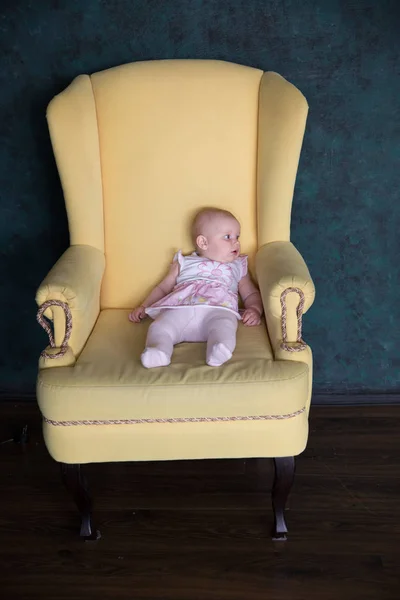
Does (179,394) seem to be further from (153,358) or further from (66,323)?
(66,323)

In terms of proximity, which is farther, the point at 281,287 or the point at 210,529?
the point at 210,529

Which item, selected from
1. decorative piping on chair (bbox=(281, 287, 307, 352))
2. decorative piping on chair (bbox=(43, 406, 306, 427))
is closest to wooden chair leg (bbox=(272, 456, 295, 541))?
decorative piping on chair (bbox=(43, 406, 306, 427))

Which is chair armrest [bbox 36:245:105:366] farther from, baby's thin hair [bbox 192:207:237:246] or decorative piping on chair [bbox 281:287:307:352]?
decorative piping on chair [bbox 281:287:307:352]

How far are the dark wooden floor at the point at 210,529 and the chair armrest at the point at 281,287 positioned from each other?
56 cm

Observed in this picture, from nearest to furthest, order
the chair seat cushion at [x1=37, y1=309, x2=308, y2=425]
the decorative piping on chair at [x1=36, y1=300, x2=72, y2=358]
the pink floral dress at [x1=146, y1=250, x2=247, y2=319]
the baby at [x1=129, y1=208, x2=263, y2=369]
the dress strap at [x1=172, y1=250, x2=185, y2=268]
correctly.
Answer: the chair seat cushion at [x1=37, y1=309, x2=308, y2=425]
the decorative piping on chair at [x1=36, y1=300, x2=72, y2=358]
the baby at [x1=129, y1=208, x2=263, y2=369]
the pink floral dress at [x1=146, y1=250, x2=247, y2=319]
the dress strap at [x1=172, y1=250, x2=185, y2=268]

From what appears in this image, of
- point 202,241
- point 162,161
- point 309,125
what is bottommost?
point 202,241

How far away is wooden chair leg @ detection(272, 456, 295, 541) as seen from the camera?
6.31 feet

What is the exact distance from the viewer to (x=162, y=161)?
7.60 feet

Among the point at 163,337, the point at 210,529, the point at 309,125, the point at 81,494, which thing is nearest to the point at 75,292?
the point at 163,337

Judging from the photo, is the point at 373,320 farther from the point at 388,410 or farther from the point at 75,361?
the point at 75,361

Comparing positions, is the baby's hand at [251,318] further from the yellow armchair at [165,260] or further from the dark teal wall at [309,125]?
the dark teal wall at [309,125]

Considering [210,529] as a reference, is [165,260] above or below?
above

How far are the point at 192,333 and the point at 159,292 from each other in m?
0.24

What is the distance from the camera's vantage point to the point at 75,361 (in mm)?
1974
